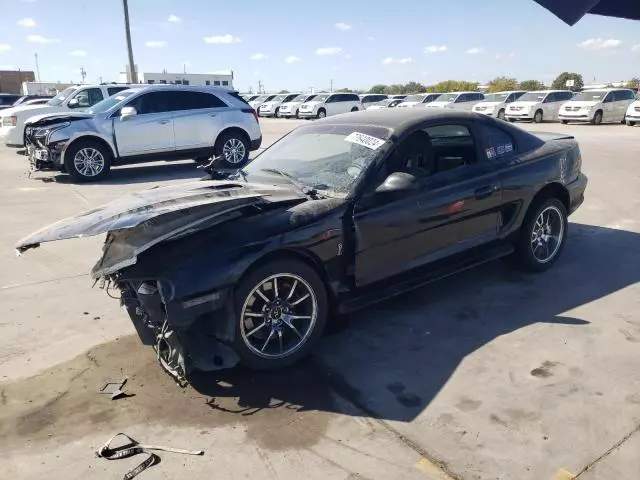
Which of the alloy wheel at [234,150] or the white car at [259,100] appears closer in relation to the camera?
the alloy wheel at [234,150]

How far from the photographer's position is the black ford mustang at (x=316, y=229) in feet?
10.8

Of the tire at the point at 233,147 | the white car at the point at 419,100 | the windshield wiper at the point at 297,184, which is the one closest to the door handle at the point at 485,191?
the windshield wiper at the point at 297,184

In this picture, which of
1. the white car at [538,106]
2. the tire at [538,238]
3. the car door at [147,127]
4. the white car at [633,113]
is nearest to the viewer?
the tire at [538,238]

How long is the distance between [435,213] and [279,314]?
1.51 metres

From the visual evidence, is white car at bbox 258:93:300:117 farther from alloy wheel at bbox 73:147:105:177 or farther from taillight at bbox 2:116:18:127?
alloy wheel at bbox 73:147:105:177

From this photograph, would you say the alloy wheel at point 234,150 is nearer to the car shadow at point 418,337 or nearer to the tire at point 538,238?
the car shadow at point 418,337

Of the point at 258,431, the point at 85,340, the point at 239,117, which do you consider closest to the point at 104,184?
the point at 239,117

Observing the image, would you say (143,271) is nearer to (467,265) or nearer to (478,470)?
(478,470)

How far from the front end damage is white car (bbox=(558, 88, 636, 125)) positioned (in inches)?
943

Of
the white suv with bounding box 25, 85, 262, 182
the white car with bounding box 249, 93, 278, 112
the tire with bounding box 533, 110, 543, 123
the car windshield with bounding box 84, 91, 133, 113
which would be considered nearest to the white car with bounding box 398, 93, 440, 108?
the tire with bounding box 533, 110, 543, 123

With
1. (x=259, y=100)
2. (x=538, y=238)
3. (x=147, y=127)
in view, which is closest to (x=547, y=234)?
(x=538, y=238)

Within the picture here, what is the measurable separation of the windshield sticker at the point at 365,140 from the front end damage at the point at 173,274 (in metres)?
0.97

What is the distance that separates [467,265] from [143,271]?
2.59 metres

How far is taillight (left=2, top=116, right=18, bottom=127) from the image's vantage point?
1479 centimetres
